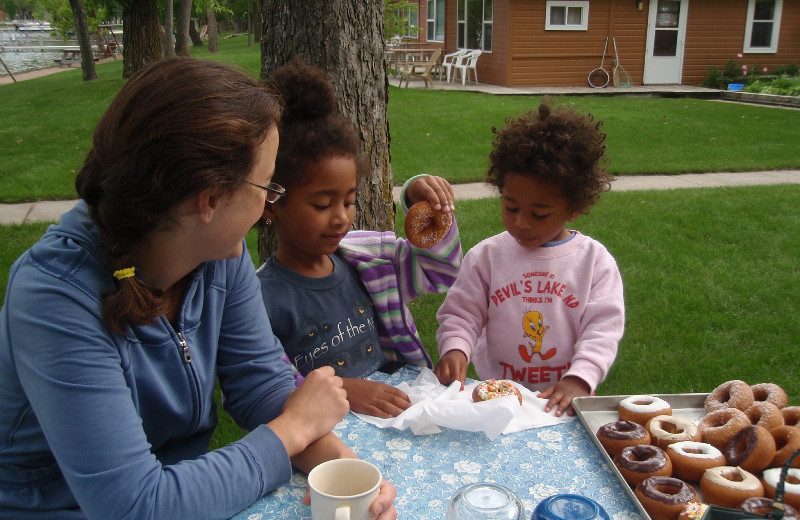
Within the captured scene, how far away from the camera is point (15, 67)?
1310 inches

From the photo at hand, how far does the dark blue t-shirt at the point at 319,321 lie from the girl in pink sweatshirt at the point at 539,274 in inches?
11.0

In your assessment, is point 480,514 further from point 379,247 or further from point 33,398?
point 379,247

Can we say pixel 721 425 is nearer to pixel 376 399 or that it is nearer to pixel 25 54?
pixel 376 399

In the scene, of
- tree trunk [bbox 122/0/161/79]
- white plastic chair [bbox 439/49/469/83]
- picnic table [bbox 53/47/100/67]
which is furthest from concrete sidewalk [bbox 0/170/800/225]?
picnic table [bbox 53/47/100/67]

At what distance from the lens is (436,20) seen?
2375 cm

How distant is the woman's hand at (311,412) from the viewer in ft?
5.11

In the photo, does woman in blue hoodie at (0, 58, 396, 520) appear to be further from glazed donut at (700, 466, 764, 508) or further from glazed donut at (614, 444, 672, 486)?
glazed donut at (700, 466, 764, 508)

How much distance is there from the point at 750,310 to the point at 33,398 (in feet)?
15.3

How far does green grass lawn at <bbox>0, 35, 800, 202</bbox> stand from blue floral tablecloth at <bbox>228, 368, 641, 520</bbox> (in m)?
4.96

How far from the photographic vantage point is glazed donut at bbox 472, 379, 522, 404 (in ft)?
5.99

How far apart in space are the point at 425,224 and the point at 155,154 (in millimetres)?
1185

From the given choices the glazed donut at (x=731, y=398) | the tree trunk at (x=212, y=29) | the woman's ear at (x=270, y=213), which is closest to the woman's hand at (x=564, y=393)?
the glazed donut at (x=731, y=398)

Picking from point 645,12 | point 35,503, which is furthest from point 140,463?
point 645,12

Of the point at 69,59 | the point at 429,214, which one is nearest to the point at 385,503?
the point at 429,214
